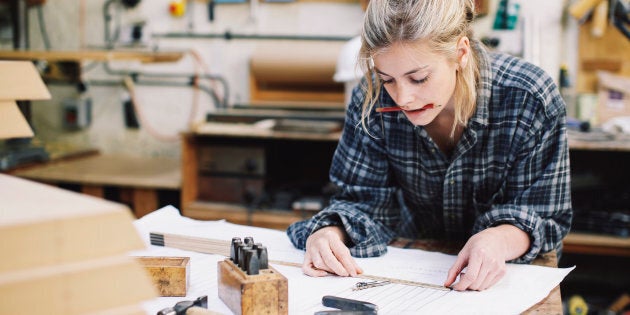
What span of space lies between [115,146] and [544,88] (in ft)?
8.51

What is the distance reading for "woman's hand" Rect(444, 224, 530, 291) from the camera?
1.04m

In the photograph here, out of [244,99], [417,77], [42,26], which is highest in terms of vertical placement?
[42,26]

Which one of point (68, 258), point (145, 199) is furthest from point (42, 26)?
point (68, 258)

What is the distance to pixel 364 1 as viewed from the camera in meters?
2.29

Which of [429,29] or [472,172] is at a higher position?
[429,29]

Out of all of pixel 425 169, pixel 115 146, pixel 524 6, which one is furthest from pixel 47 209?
pixel 115 146

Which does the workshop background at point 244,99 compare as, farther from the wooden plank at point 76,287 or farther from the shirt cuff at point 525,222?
the wooden plank at point 76,287

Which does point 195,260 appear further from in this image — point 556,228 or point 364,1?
point 364,1

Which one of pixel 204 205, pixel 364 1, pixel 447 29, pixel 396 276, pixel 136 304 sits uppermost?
pixel 364 1

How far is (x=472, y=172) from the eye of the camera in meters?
1.34

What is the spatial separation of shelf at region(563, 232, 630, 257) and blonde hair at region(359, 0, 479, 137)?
130 cm

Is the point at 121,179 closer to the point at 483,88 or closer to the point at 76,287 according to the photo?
the point at 483,88

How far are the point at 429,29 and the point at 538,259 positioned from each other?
51 cm

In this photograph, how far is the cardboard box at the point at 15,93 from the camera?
0.82 m
